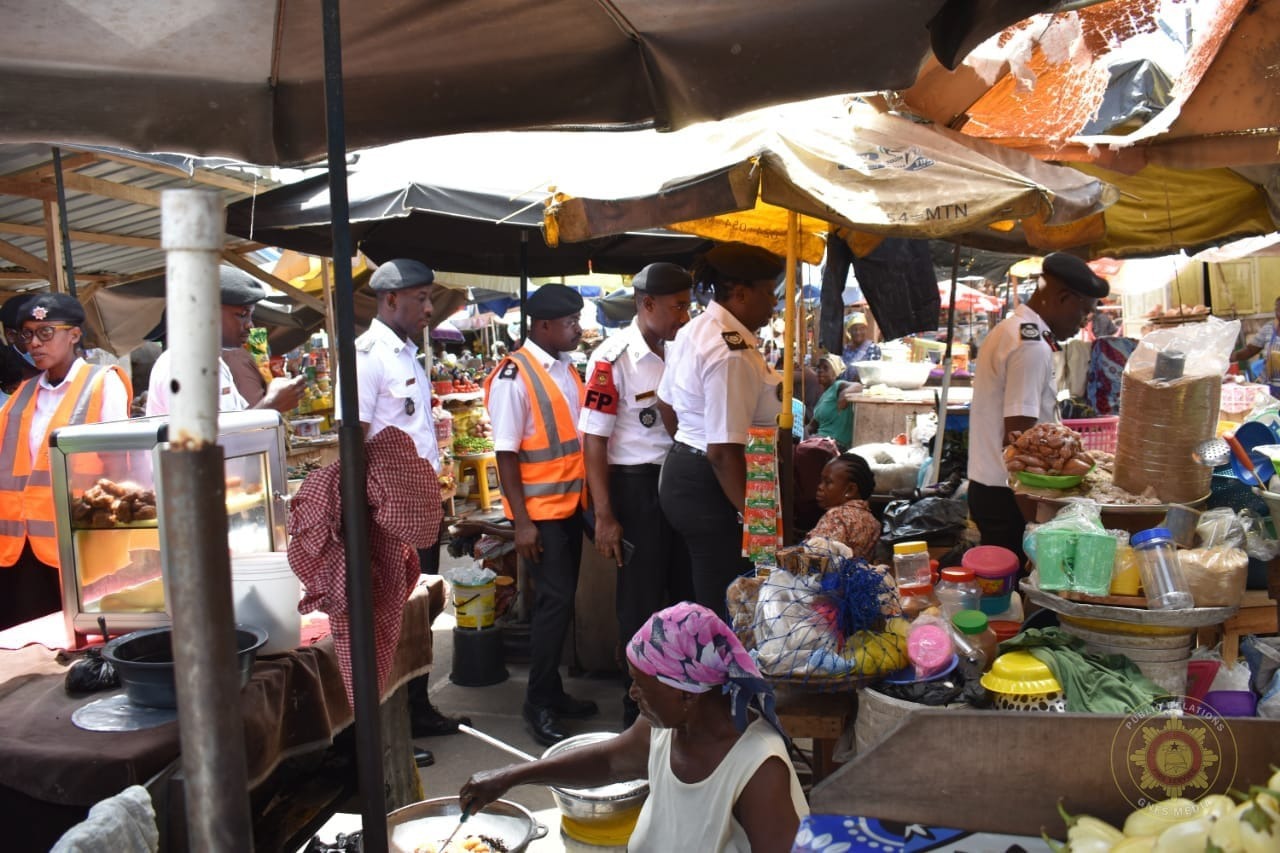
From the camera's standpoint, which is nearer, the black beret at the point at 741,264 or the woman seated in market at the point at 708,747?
the woman seated in market at the point at 708,747

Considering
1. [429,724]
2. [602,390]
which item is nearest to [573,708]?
[429,724]

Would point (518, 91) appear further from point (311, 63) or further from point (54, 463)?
point (54, 463)

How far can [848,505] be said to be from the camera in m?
4.93

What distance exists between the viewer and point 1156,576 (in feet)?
10.7

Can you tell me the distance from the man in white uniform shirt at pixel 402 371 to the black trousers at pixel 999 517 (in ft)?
9.56

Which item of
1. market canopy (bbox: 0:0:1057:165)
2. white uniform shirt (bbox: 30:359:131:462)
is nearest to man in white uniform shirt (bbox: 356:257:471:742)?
white uniform shirt (bbox: 30:359:131:462)

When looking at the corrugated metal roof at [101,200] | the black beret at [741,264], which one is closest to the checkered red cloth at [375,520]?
the black beret at [741,264]

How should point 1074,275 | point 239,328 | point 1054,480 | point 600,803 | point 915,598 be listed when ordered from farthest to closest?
point 239,328
point 1074,275
point 1054,480
point 915,598
point 600,803

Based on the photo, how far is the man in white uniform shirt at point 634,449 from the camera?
17.1 feet

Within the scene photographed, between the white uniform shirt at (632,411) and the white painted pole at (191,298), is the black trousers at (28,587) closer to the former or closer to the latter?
the white uniform shirt at (632,411)

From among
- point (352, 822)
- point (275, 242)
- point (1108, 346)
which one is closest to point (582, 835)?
point (352, 822)

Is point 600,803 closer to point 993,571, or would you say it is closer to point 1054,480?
point 993,571

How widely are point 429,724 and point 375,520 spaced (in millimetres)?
3468

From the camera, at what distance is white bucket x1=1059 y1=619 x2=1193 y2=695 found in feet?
10.8
